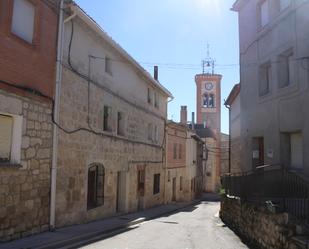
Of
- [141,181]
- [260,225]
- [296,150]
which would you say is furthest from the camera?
[141,181]

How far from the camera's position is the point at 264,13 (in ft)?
48.4

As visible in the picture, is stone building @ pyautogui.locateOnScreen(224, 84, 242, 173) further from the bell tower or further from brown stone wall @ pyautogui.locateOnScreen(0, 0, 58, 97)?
the bell tower

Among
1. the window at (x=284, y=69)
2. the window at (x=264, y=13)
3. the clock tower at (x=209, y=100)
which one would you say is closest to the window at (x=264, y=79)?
the window at (x=284, y=69)

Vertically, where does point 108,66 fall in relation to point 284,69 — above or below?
above

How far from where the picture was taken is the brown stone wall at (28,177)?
970cm

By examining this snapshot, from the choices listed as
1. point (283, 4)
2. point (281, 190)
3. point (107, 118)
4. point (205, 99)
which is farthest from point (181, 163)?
point (281, 190)

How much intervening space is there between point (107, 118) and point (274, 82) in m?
6.92

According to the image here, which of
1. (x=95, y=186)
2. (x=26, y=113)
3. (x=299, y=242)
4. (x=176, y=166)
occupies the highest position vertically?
(x=26, y=113)

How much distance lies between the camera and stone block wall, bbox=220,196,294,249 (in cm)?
858

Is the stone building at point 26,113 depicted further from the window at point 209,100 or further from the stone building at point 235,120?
the window at point 209,100

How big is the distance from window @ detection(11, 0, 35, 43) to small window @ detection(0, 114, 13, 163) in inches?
84.9

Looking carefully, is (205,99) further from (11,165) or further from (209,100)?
(11,165)

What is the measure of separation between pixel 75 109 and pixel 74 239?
4.50 meters

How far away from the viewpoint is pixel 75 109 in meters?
13.6
